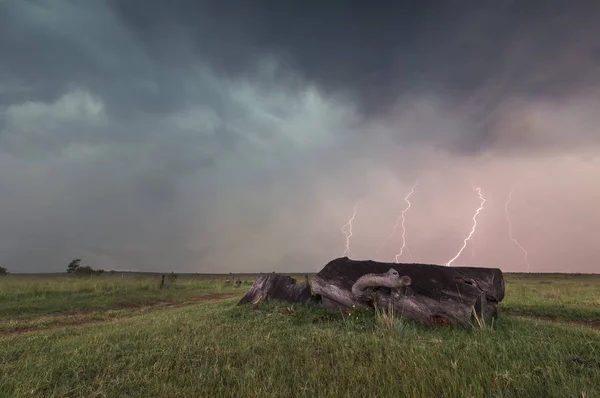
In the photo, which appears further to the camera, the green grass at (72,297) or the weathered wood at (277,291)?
the green grass at (72,297)

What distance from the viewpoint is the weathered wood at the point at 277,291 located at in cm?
1423

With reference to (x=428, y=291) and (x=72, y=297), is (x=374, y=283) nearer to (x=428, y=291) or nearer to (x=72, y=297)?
(x=428, y=291)

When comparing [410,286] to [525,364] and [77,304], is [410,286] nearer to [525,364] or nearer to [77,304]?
[525,364]

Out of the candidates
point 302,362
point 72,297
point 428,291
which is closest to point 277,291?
point 428,291

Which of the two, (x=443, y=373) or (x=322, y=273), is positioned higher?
(x=322, y=273)

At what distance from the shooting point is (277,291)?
14.9 metres

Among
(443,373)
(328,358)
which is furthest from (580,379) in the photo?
(328,358)

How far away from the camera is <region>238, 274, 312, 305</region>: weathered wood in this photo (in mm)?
14234

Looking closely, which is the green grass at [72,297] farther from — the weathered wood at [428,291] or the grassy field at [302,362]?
the weathered wood at [428,291]

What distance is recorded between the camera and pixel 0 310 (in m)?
19.5

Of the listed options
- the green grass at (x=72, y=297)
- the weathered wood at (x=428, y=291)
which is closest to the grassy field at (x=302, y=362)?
the weathered wood at (x=428, y=291)

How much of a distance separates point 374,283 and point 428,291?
Answer: 5.41ft

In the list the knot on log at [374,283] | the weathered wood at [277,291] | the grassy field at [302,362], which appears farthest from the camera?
the weathered wood at [277,291]

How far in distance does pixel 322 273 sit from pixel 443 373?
27.6 feet
